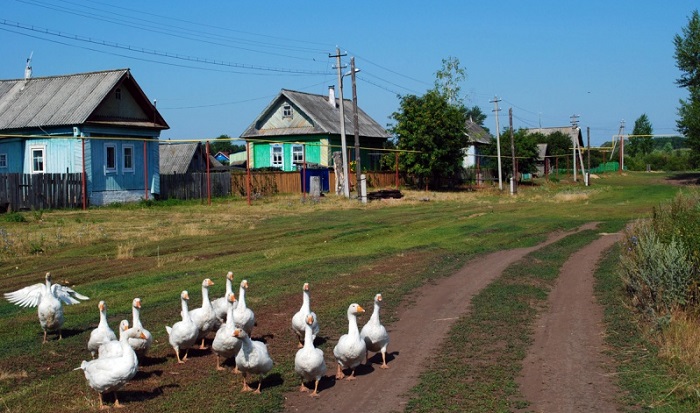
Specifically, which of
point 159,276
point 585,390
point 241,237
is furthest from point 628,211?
point 585,390

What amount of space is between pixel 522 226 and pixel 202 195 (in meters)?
21.0

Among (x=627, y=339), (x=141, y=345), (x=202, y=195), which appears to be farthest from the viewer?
(x=202, y=195)

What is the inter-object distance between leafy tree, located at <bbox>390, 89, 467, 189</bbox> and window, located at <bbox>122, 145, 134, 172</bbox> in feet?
77.6

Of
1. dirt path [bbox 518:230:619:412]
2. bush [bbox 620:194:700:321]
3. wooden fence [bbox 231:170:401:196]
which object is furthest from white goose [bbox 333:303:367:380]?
wooden fence [bbox 231:170:401:196]

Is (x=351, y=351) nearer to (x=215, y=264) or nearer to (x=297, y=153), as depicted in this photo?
(x=215, y=264)

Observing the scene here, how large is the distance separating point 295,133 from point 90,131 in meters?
21.9

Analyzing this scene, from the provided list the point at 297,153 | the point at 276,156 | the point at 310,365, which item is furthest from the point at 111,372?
the point at 276,156

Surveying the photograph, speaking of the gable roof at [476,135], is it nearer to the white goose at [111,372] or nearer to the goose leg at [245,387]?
the goose leg at [245,387]

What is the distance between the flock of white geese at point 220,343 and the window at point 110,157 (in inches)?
1111

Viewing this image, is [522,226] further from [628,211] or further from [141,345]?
[141,345]

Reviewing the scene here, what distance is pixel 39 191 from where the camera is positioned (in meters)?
33.7

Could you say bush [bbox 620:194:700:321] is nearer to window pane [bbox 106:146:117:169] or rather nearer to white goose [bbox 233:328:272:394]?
white goose [bbox 233:328:272:394]

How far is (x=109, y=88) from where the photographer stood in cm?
3869

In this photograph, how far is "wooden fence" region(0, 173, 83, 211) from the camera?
107 ft
